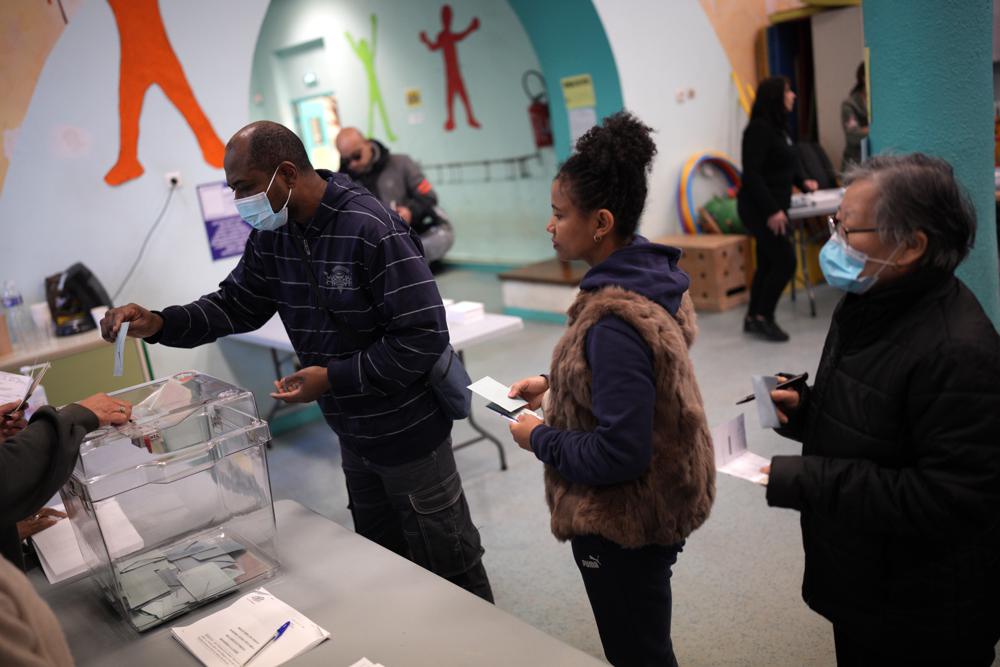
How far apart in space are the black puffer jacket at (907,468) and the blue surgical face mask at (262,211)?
1.30 meters

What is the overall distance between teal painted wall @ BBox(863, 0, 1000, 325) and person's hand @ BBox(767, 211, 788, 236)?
8.78 feet

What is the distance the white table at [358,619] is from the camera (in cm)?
144

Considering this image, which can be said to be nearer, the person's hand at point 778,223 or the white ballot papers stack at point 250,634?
the white ballot papers stack at point 250,634

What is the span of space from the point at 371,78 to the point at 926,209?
8.55 meters

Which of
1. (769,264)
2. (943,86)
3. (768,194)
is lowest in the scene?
(769,264)

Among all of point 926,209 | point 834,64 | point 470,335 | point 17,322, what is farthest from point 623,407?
point 834,64

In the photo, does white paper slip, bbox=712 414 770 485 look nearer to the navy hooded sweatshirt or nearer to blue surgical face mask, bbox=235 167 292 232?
the navy hooded sweatshirt

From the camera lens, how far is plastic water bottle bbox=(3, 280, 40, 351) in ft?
12.6

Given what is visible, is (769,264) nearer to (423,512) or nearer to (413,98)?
(423,512)

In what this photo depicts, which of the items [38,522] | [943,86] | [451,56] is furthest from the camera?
[451,56]

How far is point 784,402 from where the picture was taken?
5.13ft

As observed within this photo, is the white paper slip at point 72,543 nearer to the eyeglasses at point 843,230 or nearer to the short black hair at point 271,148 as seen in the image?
the short black hair at point 271,148

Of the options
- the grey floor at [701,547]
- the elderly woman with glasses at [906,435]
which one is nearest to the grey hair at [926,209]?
the elderly woman with glasses at [906,435]

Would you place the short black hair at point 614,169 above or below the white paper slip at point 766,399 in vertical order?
above
